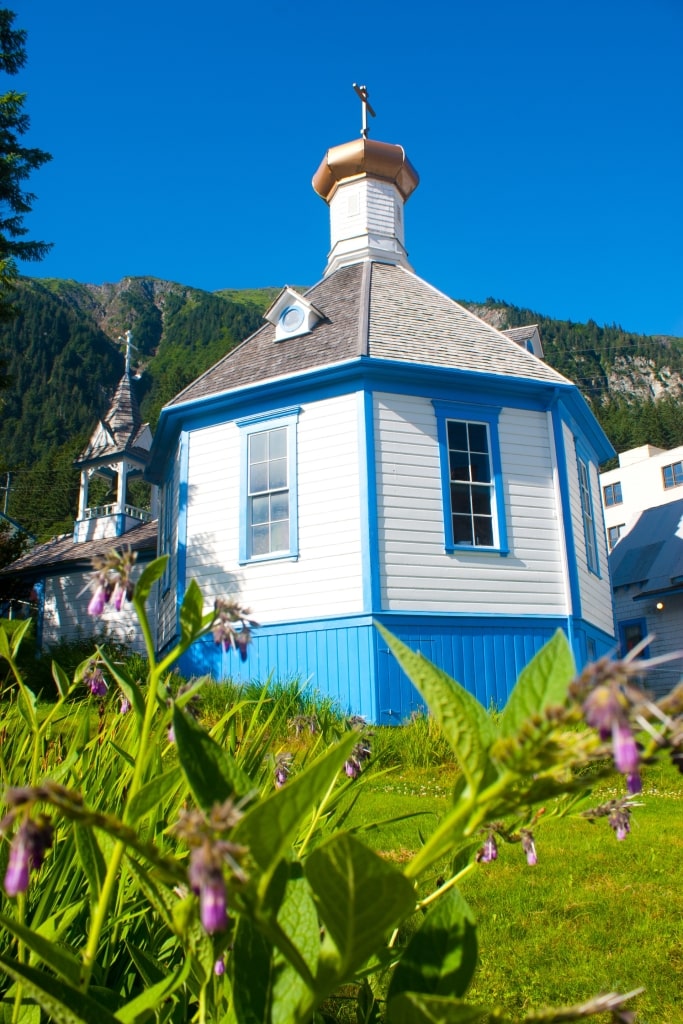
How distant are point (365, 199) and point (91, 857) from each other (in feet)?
59.9

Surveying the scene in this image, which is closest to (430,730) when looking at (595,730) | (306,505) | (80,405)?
(306,505)

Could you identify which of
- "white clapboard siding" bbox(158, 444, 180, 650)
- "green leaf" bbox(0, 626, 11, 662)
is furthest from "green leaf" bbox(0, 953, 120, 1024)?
"white clapboard siding" bbox(158, 444, 180, 650)

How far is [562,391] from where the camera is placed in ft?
45.1

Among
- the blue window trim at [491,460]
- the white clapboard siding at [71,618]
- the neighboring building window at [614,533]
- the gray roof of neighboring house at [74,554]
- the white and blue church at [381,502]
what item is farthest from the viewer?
the neighboring building window at [614,533]

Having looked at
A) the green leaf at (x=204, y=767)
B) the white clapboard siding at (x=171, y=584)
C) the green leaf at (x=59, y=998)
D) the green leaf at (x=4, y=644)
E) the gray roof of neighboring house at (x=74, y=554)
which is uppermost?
the gray roof of neighboring house at (x=74, y=554)

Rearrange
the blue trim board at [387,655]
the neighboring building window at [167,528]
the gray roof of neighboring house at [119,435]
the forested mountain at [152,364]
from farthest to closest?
1. the forested mountain at [152,364]
2. the gray roof of neighboring house at [119,435]
3. the neighboring building window at [167,528]
4. the blue trim board at [387,655]

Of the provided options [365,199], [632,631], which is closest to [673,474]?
[632,631]

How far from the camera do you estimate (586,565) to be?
47.3 ft

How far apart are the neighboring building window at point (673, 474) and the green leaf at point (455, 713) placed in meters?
38.4

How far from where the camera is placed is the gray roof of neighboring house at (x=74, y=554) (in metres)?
23.0

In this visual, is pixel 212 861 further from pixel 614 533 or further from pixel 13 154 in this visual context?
pixel 614 533

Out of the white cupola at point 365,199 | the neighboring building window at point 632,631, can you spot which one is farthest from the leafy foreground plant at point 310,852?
the neighboring building window at point 632,631

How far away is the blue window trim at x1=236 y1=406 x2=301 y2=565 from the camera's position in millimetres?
12695

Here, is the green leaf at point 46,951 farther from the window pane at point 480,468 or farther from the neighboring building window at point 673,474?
the neighboring building window at point 673,474
